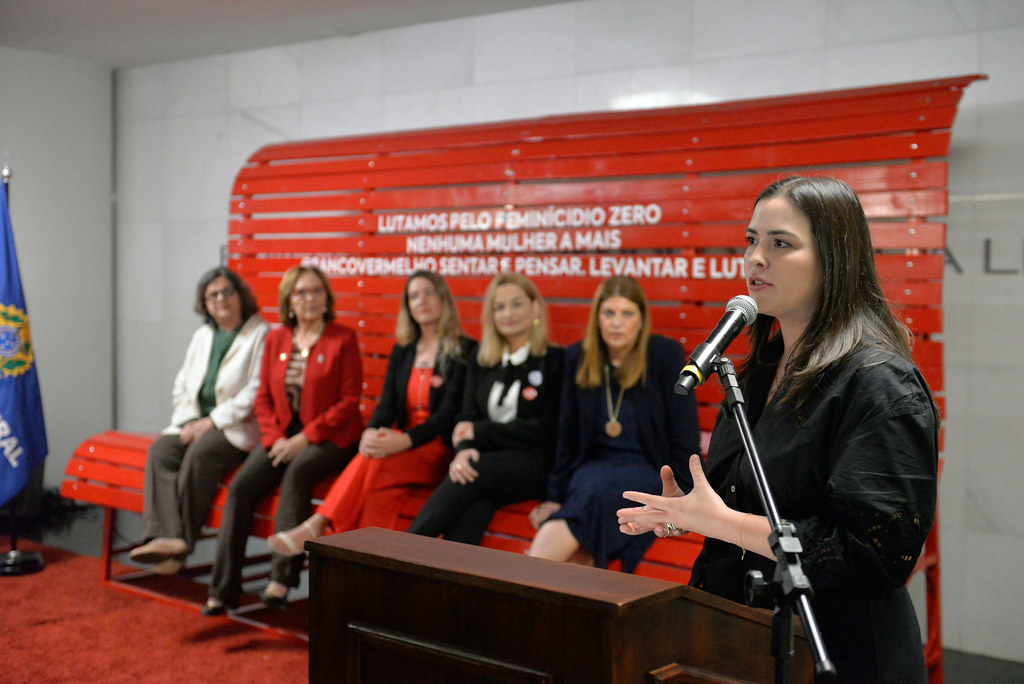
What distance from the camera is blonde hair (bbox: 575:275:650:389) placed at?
3.87m

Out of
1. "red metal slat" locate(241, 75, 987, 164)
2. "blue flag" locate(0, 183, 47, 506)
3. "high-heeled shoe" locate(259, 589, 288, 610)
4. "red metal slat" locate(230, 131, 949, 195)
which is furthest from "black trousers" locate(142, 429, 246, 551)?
"red metal slat" locate(241, 75, 987, 164)

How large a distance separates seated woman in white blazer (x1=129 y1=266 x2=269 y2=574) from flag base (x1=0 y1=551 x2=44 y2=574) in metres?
0.73

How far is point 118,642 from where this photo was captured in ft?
13.5

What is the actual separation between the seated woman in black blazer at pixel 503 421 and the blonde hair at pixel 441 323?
0.23m

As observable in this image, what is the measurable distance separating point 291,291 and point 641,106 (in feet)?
6.83

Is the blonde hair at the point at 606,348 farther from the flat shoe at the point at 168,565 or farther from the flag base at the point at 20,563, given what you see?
the flag base at the point at 20,563

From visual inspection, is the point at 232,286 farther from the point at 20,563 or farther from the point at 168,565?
the point at 20,563

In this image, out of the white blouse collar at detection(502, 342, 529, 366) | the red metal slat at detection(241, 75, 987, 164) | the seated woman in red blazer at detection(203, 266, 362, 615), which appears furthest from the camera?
the seated woman in red blazer at detection(203, 266, 362, 615)

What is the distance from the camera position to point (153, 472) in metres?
4.79

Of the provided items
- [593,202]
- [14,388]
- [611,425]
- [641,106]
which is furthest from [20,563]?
[641,106]

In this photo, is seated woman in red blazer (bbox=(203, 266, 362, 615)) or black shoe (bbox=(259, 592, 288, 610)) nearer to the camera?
black shoe (bbox=(259, 592, 288, 610))

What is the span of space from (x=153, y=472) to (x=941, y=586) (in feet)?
12.6

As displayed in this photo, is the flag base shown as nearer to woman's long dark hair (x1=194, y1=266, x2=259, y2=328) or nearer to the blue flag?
the blue flag

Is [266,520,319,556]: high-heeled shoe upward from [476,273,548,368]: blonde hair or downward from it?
downward
